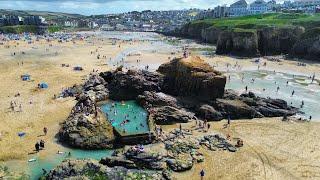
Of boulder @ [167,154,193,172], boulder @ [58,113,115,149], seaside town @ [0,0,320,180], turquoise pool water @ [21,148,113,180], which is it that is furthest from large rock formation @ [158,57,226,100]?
turquoise pool water @ [21,148,113,180]

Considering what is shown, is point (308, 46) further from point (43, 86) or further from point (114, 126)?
point (114, 126)

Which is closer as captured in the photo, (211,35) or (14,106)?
(14,106)

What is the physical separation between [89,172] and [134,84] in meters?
19.3

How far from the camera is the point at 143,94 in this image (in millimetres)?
37906

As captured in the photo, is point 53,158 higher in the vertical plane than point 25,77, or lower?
lower

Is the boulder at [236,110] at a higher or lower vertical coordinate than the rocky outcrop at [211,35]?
lower

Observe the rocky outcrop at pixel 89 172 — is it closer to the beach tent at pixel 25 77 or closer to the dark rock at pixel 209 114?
the dark rock at pixel 209 114

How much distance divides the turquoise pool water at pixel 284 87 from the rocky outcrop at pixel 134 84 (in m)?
12.7

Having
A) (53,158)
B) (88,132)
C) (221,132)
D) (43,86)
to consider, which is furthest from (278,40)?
(53,158)

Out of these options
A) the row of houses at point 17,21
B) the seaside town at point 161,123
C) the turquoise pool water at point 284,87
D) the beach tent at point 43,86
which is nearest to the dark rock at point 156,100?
the seaside town at point 161,123

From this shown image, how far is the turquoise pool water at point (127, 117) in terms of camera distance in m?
30.3

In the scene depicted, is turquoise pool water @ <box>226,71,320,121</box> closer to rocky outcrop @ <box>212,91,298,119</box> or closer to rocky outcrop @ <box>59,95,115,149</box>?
rocky outcrop @ <box>212,91,298,119</box>

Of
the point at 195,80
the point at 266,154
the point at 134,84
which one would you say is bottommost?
the point at 266,154

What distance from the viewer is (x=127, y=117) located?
112ft
